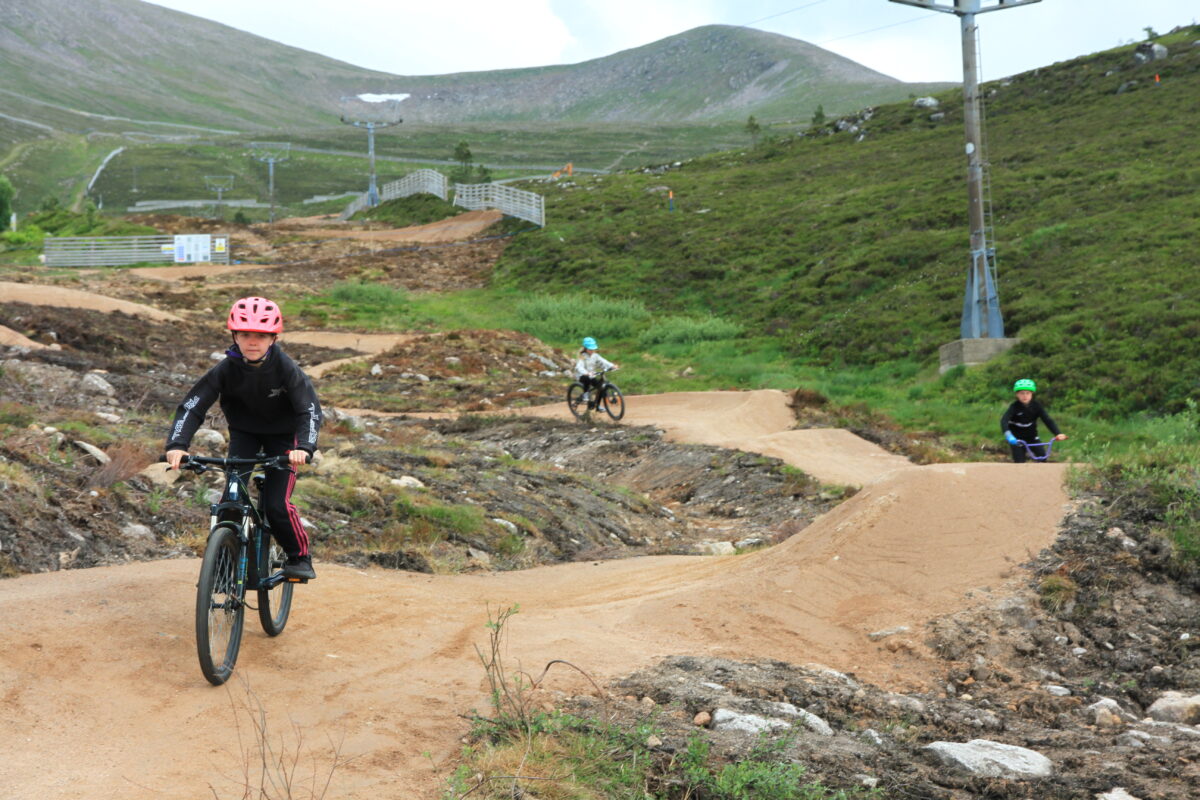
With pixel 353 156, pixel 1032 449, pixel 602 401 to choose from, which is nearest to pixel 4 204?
pixel 602 401

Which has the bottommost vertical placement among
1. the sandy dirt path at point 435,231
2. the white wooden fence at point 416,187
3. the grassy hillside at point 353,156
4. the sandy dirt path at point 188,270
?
the sandy dirt path at point 188,270

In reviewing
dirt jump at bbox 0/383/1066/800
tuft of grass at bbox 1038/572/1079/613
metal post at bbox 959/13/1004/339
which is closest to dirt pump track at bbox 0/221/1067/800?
dirt jump at bbox 0/383/1066/800

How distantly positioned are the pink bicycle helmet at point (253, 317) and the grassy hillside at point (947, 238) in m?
18.0

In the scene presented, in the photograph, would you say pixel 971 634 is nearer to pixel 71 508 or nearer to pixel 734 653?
pixel 734 653

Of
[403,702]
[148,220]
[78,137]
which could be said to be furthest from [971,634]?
[78,137]

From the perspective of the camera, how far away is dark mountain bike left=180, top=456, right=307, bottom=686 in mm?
5637

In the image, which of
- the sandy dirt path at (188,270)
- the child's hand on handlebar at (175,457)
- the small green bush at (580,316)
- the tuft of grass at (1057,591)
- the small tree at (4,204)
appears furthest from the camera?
the small tree at (4,204)

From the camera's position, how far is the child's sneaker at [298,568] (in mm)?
6594

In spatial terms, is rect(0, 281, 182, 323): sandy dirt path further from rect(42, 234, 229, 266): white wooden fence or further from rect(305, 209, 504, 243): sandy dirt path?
rect(305, 209, 504, 243): sandy dirt path

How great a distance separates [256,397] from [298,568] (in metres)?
1.12

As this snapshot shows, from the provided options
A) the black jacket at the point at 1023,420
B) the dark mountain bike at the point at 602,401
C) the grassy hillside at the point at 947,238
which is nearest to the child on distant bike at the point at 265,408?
the black jacket at the point at 1023,420

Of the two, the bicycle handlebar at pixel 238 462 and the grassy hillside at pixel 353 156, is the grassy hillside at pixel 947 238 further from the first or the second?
the grassy hillside at pixel 353 156

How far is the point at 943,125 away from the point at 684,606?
5372cm

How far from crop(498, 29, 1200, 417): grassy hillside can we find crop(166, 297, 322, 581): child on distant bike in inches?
699
